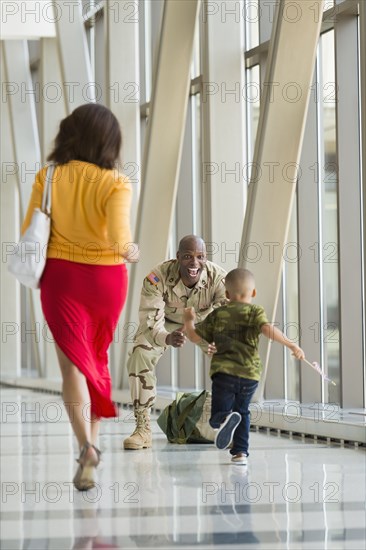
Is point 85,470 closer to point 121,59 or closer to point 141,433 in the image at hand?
point 141,433

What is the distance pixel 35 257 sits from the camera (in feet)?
16.7

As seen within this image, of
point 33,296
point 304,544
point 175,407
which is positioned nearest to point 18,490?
point 304,544

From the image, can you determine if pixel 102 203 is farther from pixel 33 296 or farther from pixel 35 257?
pixel 33 296

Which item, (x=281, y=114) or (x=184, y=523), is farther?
(x=281, y=114)

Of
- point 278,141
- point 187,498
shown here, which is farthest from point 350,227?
point 187,498

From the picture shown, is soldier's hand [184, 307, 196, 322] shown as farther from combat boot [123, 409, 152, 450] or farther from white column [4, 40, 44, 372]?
white column [4, 40, 44, 372]

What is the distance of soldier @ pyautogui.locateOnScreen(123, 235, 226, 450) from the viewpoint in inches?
282

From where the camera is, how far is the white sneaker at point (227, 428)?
639 centimetres

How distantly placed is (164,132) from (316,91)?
7.16 feet

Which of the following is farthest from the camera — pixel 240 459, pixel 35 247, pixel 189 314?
pixel 240 459

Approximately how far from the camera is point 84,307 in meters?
5.22

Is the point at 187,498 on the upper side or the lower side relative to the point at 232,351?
lower

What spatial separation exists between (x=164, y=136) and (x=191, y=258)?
180 inches

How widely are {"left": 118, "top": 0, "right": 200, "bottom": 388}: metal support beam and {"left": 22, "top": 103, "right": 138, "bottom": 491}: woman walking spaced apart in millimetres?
6004
